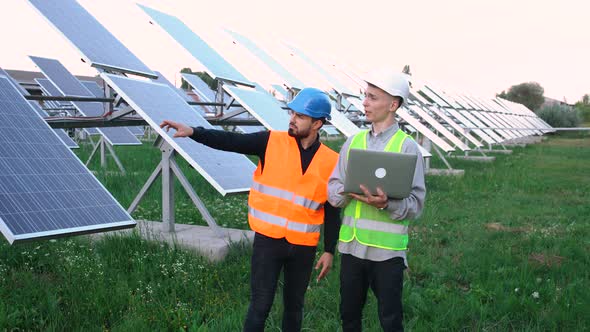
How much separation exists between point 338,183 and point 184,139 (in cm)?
277

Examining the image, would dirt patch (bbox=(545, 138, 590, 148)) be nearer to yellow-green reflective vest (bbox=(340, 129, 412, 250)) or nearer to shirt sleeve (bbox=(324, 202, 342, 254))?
shirt sleeve (bbox=(324, 202, 342, 254))

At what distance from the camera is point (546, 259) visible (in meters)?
5.48

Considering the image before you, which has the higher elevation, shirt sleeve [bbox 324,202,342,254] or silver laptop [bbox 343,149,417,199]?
silver laptop [bbox 343,149,417,199]

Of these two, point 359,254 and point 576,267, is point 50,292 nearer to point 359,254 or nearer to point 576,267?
point 359,254

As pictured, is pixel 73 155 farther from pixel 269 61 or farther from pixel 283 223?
pixel 269 61

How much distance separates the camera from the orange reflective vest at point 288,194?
3178mm

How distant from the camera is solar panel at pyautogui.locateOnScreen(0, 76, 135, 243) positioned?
3590mm

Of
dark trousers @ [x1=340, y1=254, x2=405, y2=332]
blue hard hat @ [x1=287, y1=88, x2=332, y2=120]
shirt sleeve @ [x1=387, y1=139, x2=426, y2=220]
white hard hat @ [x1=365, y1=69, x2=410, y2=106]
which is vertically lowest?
dark trousers @ [x1=340, y1=254, x2=405, y2=332]

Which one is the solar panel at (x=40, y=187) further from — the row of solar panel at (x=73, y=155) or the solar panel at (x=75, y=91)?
the solar panel at (x=75, y=91)

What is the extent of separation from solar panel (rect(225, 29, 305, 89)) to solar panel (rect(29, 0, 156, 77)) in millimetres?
3403

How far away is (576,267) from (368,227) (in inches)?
121

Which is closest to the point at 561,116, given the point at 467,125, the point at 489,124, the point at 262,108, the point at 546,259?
the point at 489,124

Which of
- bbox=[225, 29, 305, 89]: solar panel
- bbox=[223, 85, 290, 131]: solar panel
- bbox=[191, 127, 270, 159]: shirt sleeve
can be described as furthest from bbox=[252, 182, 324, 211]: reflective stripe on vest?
bbox=[225, 29, 305, 89]: solar panel

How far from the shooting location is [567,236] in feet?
21.4
